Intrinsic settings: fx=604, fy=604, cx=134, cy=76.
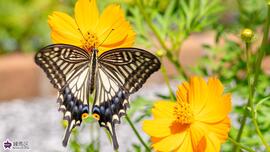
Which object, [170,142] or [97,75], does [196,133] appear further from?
[97,75]

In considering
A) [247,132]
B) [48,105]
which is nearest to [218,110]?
[247,132]

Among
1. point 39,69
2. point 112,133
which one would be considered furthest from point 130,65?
point 39,69

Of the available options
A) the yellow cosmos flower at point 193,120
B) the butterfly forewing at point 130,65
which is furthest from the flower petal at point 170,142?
the butterfly forewing at point 130,65

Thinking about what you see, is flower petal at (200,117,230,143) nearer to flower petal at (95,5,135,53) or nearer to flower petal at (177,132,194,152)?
flower petal at (177,132,194,152)

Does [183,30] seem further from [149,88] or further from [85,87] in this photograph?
[149,88]

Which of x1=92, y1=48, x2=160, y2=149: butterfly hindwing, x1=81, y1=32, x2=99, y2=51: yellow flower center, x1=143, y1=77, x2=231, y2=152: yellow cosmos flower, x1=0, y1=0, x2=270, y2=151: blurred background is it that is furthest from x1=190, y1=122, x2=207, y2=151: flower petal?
x1=0, y1=0, x2=270, y2=151: blurred background

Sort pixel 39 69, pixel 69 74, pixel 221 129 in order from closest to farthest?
pixel 221 129 → pixel 69 74 → pixel 39 69
